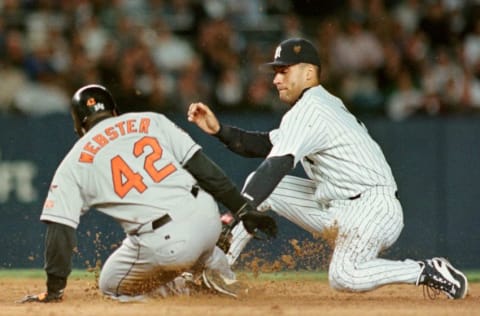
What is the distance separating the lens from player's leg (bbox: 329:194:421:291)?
714cm

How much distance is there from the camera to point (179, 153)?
6746mm

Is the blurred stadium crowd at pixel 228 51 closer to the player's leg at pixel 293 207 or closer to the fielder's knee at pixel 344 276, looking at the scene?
the player's leg at pixel 293 207

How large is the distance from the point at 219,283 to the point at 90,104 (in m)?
1.55

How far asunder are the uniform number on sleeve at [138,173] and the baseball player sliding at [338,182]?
24.6 inches

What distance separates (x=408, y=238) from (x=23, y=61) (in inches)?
183

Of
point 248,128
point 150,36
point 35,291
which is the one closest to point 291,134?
point 35,291

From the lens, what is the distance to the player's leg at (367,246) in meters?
7.14

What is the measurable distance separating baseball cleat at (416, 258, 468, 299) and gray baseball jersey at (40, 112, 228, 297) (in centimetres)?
Result: 146

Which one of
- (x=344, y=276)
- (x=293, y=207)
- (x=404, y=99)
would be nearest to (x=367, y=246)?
(x=344, y=276)

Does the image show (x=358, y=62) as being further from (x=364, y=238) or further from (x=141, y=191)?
(x=141, y=191)

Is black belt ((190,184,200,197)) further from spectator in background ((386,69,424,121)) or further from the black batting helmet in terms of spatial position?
spectator in background ((386,69,424,121))

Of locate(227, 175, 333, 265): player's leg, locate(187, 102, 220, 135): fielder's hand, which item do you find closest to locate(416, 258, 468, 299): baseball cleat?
locate(227, 175, 333, 265): player's leg

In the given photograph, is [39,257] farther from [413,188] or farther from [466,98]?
[466,98]

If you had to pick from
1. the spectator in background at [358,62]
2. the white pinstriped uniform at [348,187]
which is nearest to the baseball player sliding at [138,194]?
the white pinstriped uniform at [348,187]
